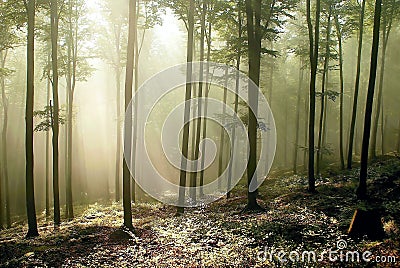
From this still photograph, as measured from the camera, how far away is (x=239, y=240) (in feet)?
32.5

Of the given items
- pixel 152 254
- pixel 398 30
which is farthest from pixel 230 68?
pixel 398 30

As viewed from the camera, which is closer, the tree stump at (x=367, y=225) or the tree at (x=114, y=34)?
the tree stump at (x=367, y=225)

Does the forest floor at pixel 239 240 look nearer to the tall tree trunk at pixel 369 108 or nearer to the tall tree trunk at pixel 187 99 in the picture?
the tall tree trunk at pixel 369 108

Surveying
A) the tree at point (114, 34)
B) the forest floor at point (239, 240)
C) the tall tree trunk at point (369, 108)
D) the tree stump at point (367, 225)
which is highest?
the tree at point (114, 34)

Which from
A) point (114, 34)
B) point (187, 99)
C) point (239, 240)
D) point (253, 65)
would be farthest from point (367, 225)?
point (114, 34)

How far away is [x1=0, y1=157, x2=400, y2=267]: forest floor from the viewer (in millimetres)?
7781

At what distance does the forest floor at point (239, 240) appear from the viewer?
778 centimetres

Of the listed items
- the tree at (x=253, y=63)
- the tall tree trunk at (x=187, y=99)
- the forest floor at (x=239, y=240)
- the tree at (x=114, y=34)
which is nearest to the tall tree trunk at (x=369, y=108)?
the forest floor at (x=239, y=240)

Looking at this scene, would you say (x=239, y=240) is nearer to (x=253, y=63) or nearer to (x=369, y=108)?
(x=369, y=108)

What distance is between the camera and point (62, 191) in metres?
40.1

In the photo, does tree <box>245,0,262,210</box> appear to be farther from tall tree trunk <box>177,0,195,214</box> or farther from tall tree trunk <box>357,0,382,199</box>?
tall tree trunk <box>357,0,382,199</box>

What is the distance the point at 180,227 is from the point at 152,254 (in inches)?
143

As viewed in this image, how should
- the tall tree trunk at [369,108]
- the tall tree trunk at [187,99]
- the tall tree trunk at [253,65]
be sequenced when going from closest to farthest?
1. the tall tree trunk at [369,108]
2. the tall tree trunk at [253,65]
3. the tall tree trunk at [187,99]

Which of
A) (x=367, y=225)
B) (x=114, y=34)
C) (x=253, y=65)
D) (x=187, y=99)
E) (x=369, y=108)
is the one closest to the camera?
(x=367, y=225)
